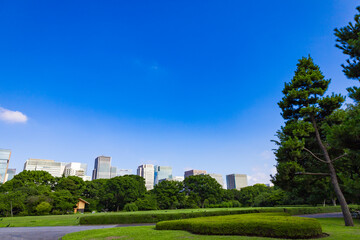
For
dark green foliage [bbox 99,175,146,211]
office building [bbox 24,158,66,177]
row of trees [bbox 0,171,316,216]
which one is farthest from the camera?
office building [bbox 24,158,66,177]

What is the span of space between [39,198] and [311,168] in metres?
45.5

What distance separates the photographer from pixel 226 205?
5684 centimetres

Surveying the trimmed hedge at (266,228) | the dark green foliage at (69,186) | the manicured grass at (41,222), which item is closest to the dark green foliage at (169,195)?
the dark green foliage at (69,186)

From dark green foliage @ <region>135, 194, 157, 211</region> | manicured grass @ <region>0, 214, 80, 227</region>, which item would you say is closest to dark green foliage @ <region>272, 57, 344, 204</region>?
manicured grass @ <region>0, 214, 80, 227</region>

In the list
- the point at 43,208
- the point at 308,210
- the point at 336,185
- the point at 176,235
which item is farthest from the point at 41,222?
the point at 308,210

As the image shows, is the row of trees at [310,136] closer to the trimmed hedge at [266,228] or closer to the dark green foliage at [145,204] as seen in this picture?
the trimmed hedge at [266,228]

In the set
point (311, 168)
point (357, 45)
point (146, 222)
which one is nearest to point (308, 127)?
point (311, 168)

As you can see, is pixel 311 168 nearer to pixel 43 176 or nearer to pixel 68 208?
pixel 68 208

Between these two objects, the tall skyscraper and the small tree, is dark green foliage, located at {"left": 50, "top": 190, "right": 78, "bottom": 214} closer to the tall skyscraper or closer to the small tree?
the small tree

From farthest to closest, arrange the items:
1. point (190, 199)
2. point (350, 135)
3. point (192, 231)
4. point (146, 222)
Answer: point (190, 199)
point (146, 222)
point (192, 231)
point (350, 135)

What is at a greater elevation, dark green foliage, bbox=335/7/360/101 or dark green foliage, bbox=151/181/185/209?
dark green foliage, bbox=335/7/360/101

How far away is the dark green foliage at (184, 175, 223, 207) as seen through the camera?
60531mm

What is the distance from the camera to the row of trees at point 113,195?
129 feet

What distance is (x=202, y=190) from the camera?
61.8 meters
